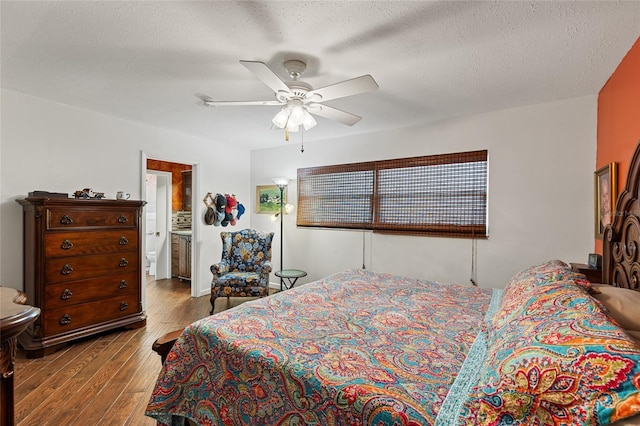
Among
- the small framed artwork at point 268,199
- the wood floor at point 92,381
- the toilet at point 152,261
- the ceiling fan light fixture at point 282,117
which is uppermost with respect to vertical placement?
the ceiling fan light fixture at point 282,117

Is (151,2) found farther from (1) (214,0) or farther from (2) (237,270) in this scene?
(2) (237,270)

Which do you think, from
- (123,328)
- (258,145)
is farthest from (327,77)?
(123,328)

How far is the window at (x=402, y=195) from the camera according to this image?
3455 mm

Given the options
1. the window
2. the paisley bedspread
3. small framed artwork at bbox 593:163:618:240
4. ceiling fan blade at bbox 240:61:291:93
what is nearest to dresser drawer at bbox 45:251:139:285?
the paisley bedspread

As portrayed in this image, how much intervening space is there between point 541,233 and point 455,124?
1.45m

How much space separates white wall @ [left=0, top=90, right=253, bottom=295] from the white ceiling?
255 mm

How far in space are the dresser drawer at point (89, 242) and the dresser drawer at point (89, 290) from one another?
11.5 inches

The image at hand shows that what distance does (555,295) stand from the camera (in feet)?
4.23

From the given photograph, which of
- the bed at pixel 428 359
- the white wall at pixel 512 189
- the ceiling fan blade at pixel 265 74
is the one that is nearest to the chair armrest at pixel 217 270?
the white wall at pixel 512 189

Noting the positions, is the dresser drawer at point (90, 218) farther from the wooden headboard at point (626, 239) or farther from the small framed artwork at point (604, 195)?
the small framed artwork at point (604, 195)

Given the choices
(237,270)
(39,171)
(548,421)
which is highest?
(39,171)

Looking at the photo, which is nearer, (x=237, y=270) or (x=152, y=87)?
(x=152, y=87)

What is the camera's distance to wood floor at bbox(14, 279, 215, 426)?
1.97m

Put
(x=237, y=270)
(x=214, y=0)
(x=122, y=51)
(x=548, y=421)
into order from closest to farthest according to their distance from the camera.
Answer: (x=548, y=421)
(x=214, y=0)
(x=122, y=51)
(x=237, y=270)
